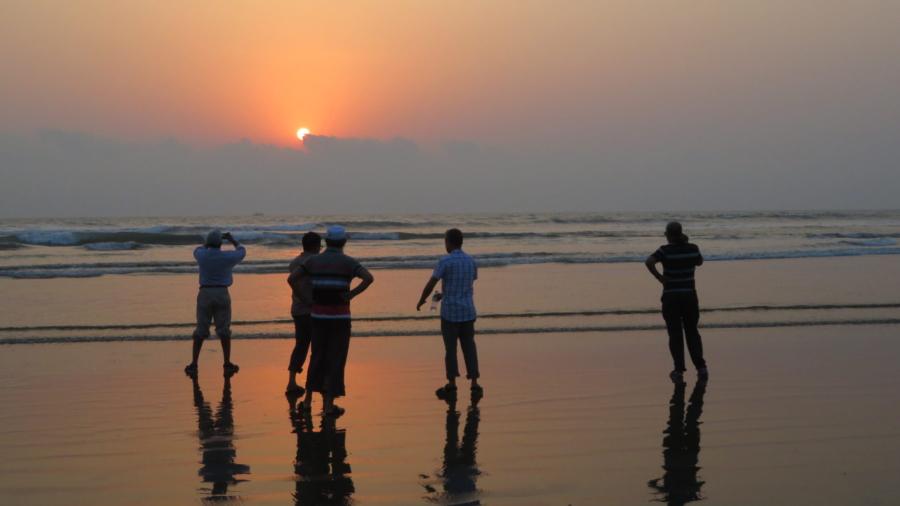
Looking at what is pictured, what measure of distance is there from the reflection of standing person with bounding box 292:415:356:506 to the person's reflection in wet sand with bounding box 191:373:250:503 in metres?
0.36

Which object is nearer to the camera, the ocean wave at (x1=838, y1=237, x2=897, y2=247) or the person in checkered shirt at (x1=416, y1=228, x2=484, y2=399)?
the person in checkered shirt at (x1=416, y1=228, x2=484, y2=399)

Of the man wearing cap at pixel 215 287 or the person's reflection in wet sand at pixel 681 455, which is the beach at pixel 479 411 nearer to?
the person's reflection in wet sand at pixel 681 455

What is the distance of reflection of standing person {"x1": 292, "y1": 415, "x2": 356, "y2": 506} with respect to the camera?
4.11 m

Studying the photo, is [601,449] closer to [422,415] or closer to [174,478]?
[422,415]

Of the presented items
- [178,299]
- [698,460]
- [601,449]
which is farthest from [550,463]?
[178,299]

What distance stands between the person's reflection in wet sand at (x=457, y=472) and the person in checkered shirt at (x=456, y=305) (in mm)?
1062

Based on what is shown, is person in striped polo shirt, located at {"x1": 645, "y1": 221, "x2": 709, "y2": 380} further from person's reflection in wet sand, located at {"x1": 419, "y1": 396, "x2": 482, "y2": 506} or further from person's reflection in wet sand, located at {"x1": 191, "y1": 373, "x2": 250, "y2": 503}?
person's reflection in wet sand, located at {"x1": 191, "y1": 373, "x2": 250, "y2": 503}

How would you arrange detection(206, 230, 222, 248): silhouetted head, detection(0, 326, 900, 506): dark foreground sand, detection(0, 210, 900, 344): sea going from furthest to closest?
detection(0, 210, 900, 344): sea < detection(206, 230, 222, 248): silhouetted head < detection(0, 326, 900, 506): dark foreground sand

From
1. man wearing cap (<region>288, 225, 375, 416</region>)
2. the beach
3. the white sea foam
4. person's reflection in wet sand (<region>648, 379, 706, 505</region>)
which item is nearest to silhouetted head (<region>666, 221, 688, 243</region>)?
the beach

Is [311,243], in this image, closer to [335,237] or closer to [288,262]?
[335,237]

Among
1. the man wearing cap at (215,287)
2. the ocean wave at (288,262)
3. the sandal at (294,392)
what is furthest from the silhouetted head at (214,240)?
the ocean wave at (288,262)

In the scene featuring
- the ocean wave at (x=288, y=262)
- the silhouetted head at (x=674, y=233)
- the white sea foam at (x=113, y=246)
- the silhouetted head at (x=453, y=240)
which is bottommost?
the silhouetted head at (x=453, y=240)

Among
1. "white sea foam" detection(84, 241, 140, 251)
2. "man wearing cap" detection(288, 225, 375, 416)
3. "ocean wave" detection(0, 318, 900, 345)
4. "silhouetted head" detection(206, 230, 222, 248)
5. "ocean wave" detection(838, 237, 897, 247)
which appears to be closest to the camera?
"man wearing cap" detection(288, 225, 375, 416)

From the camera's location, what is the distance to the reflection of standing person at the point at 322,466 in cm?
411
